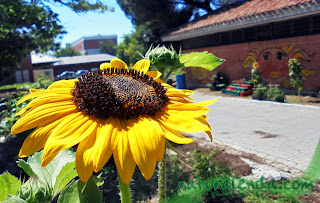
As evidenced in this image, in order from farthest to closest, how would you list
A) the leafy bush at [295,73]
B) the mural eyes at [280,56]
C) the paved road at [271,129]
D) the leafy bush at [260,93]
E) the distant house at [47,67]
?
the distant house at [47,67]
the mural eyes at [280,56]
the leafy bush at [260,93]
the leafy bush at [295,73]
the paved road at [271,129]

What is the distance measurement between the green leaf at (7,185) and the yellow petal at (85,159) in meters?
0.19

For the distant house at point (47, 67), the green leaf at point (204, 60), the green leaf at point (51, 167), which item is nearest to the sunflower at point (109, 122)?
the green leaf at point (51, 167)

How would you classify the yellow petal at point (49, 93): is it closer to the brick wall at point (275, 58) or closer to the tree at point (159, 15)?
the brick wall at point (275, 58)

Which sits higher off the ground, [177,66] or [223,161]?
[177,66]

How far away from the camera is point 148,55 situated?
4.05 ft

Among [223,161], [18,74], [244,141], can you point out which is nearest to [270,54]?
[244,141]

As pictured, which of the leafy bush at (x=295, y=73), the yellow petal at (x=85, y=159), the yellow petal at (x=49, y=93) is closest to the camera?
the yellow petal at (x=85, y=159)

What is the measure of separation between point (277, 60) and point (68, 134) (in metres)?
11.9

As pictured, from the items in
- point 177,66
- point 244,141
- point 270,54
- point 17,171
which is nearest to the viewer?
point 177,66

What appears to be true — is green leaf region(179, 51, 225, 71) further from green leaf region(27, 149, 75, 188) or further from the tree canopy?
the tree canopy

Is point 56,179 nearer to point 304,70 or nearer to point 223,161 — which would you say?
point 223,161

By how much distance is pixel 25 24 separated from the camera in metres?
9.40

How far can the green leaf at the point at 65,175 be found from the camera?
1.95 ft

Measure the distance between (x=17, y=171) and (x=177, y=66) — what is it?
3.85 meters
